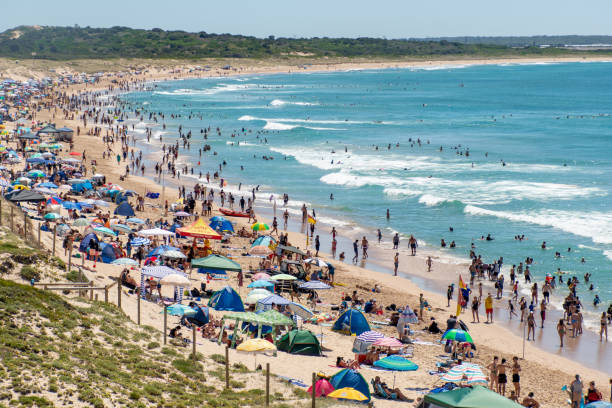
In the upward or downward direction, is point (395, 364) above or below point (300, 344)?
above

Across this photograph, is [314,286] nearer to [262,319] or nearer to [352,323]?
[352,323]

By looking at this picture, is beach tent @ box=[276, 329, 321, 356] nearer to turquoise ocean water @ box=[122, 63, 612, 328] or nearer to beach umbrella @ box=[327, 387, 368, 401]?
beach umbrella @ box=[327, 387, 368, 401]

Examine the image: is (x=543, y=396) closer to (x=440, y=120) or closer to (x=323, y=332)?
(x=323, y=332)

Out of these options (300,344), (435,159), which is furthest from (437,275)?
(435,159)

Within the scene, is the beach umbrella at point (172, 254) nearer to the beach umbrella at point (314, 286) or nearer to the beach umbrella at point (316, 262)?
the beach umbrella at point (314, 286)

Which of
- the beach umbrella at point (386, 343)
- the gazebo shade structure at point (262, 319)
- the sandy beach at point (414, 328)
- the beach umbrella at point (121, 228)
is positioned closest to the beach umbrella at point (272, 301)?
the sandy beach at point (414, 328)

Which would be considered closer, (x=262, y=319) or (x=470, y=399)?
(x=470, y=399)

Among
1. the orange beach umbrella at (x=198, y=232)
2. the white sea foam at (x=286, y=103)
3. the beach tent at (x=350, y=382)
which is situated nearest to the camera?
the beach tent at (x=350, y=382)
